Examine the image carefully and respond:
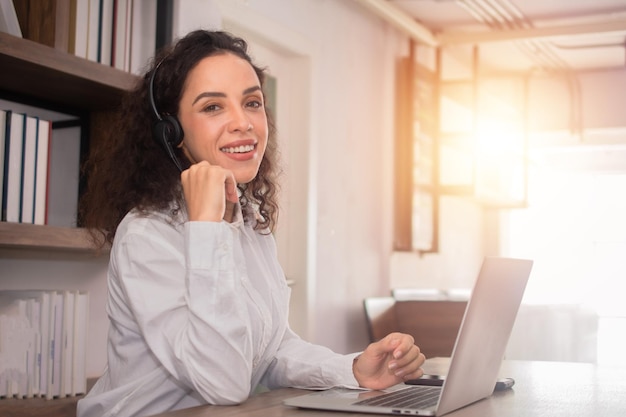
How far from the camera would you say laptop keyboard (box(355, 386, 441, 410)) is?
125cm

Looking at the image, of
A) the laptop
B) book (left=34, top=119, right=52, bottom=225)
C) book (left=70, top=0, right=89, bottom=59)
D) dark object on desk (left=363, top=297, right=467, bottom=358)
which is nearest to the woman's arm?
the laptop

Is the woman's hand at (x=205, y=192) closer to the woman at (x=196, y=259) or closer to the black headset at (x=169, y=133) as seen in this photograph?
the woman at (x=196, y=259)

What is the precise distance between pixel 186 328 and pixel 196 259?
0.37 ft

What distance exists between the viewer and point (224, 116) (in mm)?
1693

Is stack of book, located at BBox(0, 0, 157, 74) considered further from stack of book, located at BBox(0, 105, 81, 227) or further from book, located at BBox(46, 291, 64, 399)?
book, located at BBox(46, 291, 64, 399)

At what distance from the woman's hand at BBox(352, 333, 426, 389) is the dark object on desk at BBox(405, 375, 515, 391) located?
2 cm

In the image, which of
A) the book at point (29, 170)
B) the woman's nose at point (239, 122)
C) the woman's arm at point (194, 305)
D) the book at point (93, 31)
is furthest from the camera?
the book at point (93, 31)

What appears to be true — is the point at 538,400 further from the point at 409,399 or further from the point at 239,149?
the point at 239,149

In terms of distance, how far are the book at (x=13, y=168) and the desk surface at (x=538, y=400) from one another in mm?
978

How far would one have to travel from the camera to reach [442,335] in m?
4.55

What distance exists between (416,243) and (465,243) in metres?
1.74

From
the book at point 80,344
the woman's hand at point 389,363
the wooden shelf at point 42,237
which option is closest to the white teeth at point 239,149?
the woman's hand at point 389,363

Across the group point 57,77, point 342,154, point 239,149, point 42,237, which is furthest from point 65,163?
point 342,154

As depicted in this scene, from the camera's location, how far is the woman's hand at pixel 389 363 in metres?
1.48
